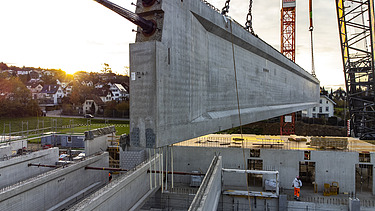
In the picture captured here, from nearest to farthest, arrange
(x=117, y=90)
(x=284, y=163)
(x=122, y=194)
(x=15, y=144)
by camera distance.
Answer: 1. (x=122, y=194)
2. (x=284, y=163)
3. (x=15, y=144)
4. (x=117, y=90)

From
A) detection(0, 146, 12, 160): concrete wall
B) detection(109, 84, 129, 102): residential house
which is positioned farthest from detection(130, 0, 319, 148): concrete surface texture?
detection(109, 84, 129, 102): residential house

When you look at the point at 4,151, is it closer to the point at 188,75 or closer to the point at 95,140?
the point at 95,140

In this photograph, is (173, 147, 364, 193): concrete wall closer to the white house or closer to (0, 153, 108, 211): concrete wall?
(0, 153, 108, 211): concrete wall

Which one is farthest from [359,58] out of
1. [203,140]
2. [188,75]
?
[188,75]

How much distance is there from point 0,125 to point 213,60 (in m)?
48.5

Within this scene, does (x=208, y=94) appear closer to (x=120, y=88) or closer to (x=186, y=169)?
(x=186, y=169)

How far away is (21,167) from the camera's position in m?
18.0

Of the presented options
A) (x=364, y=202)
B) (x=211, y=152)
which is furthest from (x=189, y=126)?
(x=364, y=202)

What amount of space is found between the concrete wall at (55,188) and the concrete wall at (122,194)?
5.10 metres

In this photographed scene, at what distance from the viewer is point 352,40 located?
26188mm

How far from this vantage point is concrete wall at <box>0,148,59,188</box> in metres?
16.5

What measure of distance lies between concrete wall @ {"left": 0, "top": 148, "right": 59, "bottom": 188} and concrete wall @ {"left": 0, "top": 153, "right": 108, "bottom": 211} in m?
3.88

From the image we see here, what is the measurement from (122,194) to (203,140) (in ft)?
44.7

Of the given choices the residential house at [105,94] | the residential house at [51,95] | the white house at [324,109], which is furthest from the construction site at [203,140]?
the residential house at [51,95]
